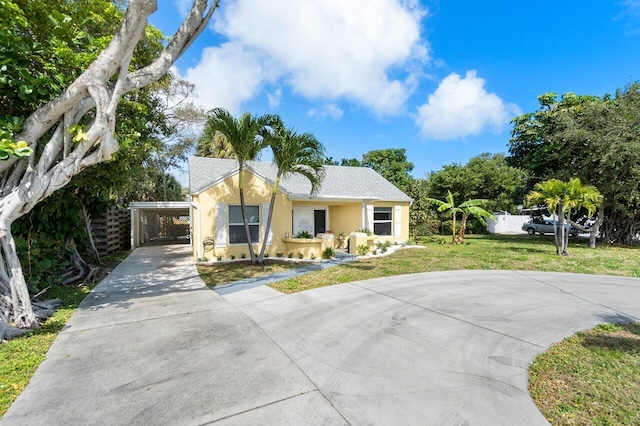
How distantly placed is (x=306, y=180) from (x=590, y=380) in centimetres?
1301

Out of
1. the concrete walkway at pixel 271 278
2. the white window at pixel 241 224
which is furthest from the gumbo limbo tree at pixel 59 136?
the white window at pixel 241 224

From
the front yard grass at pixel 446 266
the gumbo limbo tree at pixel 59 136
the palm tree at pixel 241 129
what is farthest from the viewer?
the palm tree at pixel 241 129

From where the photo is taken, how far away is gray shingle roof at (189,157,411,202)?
12.0 metres

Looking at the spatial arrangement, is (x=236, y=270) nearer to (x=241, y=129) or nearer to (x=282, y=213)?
(x=282, y=213)

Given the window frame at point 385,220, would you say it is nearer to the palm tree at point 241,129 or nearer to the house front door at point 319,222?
the house front door at point 319,222

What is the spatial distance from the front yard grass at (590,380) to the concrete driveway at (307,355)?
16 cm

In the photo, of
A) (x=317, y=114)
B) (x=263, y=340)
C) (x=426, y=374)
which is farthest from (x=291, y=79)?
(x=426, y=374)

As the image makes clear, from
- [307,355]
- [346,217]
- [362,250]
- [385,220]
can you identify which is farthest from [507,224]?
[307,355]

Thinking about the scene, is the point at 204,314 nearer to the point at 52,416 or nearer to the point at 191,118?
the point at 52,416

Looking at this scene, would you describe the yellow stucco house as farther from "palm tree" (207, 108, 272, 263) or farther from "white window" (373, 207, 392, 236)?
"palm tree" (207, 108, 272, 263)

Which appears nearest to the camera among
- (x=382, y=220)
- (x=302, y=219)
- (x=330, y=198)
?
(x=330, y=198)

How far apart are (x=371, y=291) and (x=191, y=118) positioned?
68.7 ft

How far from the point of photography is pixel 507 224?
30016 mm

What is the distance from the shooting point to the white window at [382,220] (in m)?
15.8
